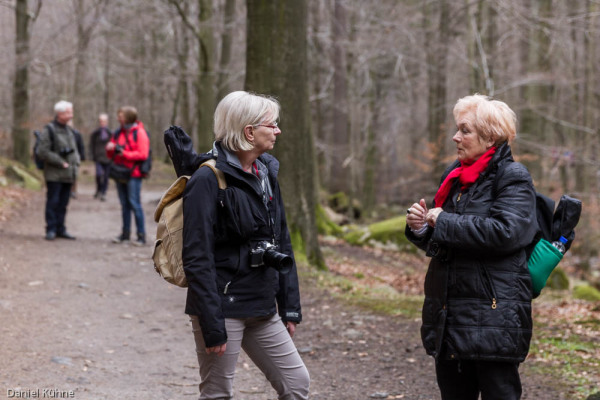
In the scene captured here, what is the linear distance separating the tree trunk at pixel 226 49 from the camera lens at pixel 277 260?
15656 millimetres

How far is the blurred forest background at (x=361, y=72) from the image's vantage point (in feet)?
33.1

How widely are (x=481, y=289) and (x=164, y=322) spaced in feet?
16.7

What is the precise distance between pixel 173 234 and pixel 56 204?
8.71 metres

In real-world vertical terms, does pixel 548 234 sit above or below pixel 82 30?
below

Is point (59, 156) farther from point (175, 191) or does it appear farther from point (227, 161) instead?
point (227, 161)

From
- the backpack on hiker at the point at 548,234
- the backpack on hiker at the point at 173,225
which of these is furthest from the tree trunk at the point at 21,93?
the backpack on hiker at the point at 548,234

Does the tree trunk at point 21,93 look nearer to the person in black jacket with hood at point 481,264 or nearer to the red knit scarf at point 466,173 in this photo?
the red knit scarf at point 466,173

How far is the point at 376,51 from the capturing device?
79.8ft

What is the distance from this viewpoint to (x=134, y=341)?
272 inches

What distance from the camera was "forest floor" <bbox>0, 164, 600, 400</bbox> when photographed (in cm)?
561

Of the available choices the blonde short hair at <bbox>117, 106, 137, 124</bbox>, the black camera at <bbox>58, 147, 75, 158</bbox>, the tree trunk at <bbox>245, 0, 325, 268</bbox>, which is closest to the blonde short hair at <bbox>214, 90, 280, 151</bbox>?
the tree trunk at <bbox>245, 0, 325, 268</bbox>

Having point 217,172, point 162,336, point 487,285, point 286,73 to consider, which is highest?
point 286,73

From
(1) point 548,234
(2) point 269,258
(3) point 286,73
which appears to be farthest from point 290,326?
(3) point 286,73

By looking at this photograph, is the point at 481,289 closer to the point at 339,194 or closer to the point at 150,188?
the point at 339,194
